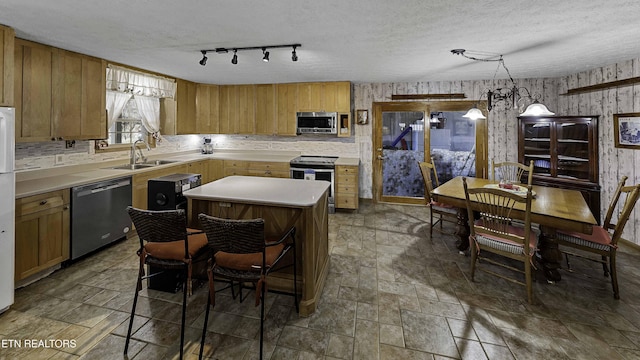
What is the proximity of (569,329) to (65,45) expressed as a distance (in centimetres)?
530

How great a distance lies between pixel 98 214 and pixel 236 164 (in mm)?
2490

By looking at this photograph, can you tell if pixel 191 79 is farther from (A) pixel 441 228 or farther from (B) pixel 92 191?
(A) pixel 441 228

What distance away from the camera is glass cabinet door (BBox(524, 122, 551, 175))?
452cm

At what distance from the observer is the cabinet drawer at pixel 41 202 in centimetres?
258

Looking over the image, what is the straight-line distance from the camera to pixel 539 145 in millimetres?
4633

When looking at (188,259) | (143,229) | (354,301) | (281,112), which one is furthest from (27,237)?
(281,112)

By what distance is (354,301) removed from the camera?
8.10 feet

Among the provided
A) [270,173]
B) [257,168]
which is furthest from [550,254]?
[257,168]

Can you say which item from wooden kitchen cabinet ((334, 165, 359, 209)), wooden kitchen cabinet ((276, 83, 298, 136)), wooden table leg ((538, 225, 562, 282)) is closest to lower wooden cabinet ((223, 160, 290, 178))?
wooden kitchen cabinet ((276, 83, 298, 136))

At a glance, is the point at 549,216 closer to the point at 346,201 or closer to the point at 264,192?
the point at 264,192

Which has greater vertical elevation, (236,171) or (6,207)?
(236,171)

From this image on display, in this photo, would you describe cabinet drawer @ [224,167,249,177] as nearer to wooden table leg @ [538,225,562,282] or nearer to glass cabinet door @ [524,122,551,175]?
wooden table leg @ [538,225,562,282]

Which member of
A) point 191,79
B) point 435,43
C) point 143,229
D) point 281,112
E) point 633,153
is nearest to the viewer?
point 143,229

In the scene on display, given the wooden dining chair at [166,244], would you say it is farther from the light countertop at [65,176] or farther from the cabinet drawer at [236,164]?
the cabinet drawer at [236,164]
